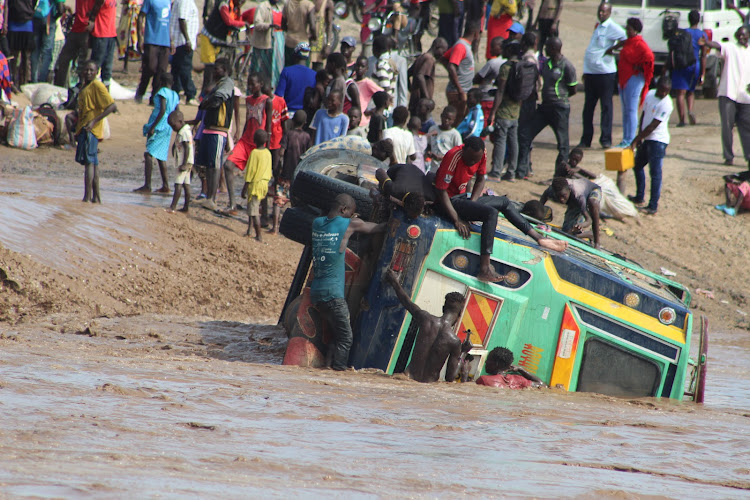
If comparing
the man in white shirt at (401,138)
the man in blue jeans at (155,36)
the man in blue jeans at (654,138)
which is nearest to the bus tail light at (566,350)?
the man in white shirt at (401,138)

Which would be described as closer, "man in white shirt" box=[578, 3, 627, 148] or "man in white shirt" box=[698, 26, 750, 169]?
"man in white shirt" box=[578, 3, 627, 148]

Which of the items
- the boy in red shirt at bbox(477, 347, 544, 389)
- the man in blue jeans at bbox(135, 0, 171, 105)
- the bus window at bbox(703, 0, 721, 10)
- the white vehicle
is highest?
the bus window at bbox(703, 0, 721, 10)

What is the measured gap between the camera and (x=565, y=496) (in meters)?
3.83

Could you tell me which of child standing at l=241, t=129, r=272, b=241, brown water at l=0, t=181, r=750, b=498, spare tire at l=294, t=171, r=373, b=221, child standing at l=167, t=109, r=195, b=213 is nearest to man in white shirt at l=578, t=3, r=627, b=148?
child standing at l=241, t=129, r=272, b=241

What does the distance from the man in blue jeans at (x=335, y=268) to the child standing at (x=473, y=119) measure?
6090 mm

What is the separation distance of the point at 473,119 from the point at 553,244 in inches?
256

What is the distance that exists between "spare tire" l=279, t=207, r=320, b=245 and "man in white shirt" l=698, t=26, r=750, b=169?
9803 mm

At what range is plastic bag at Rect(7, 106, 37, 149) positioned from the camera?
13.7m

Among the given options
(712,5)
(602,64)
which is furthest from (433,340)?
(712,5)

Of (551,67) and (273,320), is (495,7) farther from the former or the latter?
(273,320)

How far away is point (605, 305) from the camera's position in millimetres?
6215

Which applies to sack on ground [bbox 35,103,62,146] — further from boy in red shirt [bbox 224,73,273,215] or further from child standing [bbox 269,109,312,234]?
child standing [bbox 269,109,312,234]

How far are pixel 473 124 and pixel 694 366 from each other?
21.7 feet

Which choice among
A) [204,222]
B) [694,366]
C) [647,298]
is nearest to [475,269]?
[647,298]
